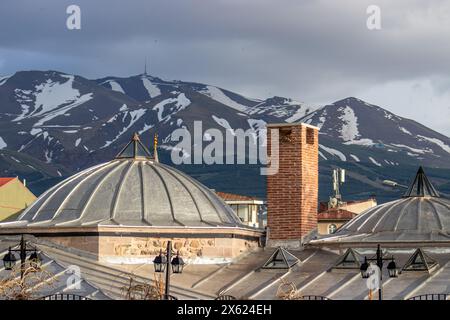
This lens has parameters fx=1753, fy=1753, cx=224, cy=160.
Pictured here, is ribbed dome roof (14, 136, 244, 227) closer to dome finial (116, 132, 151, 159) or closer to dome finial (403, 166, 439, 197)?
dome finial (116, 132, 151, 159)

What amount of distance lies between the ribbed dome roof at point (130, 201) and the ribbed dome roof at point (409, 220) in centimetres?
469

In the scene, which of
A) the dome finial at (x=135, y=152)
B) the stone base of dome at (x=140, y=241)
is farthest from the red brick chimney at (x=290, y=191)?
the dome finial at (x=135, y=152)

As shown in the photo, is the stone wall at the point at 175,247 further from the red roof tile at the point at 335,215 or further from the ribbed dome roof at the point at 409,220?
the red roof tile at the point at 335,215

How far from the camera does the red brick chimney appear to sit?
64625 mm

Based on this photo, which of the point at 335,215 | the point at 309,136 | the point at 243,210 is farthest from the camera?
the point at 335,215

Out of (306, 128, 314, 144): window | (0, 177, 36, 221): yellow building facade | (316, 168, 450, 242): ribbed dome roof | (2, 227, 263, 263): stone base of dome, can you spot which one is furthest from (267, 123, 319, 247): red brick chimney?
A: (0, 177, 36, 221): yellow building facade

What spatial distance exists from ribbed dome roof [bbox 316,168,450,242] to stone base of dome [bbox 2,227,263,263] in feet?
14.8

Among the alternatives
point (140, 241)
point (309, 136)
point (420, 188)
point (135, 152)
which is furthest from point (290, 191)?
point (140, 241)

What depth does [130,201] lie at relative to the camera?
204 feet

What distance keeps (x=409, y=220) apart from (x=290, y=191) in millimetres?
4634

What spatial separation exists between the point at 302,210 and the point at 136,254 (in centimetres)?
758

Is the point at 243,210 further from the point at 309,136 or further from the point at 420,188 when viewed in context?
the point at 420,188

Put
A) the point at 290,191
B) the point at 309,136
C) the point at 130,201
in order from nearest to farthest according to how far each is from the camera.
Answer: the point at 130,201, the point at 290,191, the point at 309,136
